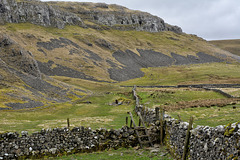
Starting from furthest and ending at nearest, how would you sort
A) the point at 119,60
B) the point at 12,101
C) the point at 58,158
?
the point at 119,60 < the point at 12,101 < the point at 58,158

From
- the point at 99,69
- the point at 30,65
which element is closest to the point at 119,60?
the point at 99,69

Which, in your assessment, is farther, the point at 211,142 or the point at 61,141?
the point at 61,141

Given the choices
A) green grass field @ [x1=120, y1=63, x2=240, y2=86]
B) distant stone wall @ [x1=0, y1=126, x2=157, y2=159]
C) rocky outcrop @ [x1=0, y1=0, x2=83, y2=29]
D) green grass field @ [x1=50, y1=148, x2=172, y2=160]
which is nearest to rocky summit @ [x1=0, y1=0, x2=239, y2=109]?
rocky outcrop @ [x1=0, y1=0, x2=83, y2=29]

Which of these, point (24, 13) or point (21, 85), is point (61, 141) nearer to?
point (21, 85)

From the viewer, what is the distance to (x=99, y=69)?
448ft

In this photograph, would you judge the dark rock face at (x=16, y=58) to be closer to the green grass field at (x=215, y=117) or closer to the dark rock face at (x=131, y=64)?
the green grass field at (x=215, y=117)

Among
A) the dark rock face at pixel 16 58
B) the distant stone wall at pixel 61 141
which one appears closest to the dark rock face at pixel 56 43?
the dark rock face at pixel 16 58

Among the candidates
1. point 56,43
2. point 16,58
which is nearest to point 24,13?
point 56,43

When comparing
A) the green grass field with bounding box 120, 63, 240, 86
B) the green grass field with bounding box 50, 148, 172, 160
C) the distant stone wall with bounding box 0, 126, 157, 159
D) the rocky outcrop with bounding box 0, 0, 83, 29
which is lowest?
the green grass field with bounding box 50, 148, 172, 160

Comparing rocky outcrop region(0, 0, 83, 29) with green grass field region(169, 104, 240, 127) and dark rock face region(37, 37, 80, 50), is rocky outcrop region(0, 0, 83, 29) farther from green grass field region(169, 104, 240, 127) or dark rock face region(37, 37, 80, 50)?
green grass field region(169, 104, 240, 127)

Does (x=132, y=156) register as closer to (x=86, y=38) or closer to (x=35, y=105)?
(x=35, y=105)

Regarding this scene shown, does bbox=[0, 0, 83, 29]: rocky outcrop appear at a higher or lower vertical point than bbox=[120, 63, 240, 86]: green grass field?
higher

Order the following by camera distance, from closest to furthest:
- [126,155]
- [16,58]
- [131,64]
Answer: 1. [126,155]
2. [16,58]
3. [131,64]

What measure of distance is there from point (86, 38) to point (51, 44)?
4393cm
